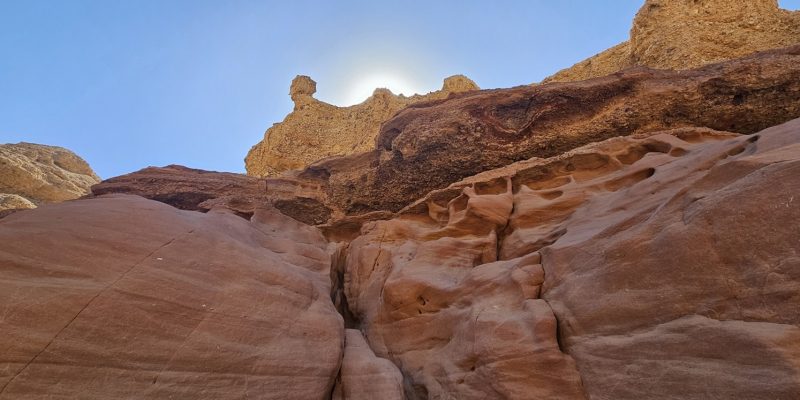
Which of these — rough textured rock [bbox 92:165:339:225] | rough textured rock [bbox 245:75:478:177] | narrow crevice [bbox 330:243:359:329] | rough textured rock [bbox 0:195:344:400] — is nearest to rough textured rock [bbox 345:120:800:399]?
narrow crevice [bbox 330:243:359:329]

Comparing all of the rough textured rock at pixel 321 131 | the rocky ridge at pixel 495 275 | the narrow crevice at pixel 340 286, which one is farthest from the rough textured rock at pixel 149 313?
the rough textured rock at pixel 321 131

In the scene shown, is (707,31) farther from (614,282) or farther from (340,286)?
(340,286)

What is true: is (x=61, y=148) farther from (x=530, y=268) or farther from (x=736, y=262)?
(x=736, y=262)

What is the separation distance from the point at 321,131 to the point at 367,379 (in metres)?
25.2

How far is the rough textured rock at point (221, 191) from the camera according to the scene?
35.8 feet

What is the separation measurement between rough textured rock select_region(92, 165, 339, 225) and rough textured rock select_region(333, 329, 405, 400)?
5.57 m

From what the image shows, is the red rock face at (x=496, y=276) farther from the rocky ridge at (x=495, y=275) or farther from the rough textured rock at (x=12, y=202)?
the rough textured rock at (x=12, y=202)

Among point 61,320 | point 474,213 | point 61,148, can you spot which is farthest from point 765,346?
point 61,148

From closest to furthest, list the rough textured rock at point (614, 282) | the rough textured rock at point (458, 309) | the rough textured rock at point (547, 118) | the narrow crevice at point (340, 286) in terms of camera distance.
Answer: the rough textured rock at point (614, 282)
the rough textured rock at point (458, 309)
the narrow crevice at point (340, 286)
the rough textured rock at point (547, 118)

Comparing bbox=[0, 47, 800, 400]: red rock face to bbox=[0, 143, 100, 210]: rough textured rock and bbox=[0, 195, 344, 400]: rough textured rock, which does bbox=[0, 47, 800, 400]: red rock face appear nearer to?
bbox=[0, 195, 344, 400]: rough textured rock

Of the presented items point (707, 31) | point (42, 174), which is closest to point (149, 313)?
point (707, 31)

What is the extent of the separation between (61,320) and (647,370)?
235 inches

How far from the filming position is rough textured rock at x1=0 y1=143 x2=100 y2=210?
812 inches

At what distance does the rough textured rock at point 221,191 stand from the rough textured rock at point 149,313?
3.79m
